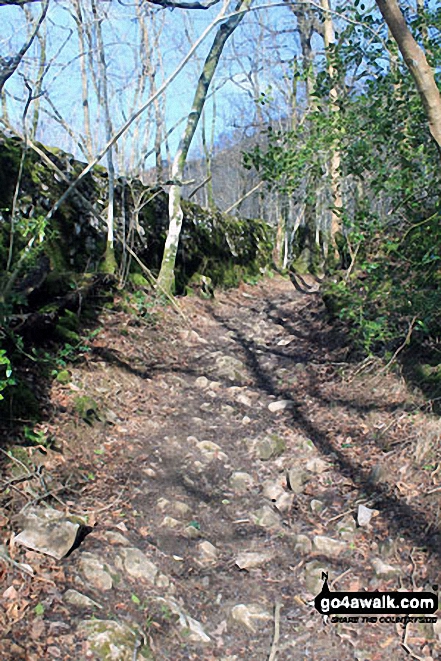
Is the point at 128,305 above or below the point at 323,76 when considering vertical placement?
below

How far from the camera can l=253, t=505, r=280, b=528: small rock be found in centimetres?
336

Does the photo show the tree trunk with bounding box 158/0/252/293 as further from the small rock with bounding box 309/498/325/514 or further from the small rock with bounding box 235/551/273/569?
the small rock with bounding box 235/551/273/569

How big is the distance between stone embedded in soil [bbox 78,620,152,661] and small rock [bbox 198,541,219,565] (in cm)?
77

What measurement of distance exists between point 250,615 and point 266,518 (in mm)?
860

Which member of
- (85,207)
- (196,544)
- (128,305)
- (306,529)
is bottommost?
(306,529)

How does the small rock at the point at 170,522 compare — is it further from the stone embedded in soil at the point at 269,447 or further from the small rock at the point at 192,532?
the stone embedded in soil at the point at 269,447

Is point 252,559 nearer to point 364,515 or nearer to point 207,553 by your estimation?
point 207,553

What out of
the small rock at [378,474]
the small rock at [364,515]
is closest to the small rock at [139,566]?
the small rock at [364,515]

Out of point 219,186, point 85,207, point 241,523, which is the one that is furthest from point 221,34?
point 219,186

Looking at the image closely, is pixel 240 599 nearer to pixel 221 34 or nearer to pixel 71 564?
pixel 71 564

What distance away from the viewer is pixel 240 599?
8.89 feet

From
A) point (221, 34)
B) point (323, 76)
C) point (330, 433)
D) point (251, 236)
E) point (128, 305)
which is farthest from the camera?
point (251, 236)

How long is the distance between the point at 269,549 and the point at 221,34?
27.9 ft

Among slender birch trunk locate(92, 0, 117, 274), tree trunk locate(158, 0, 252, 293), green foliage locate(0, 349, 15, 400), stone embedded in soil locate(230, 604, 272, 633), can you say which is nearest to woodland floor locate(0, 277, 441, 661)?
stone embedded in soil locate(230, 604, 272, 633)
